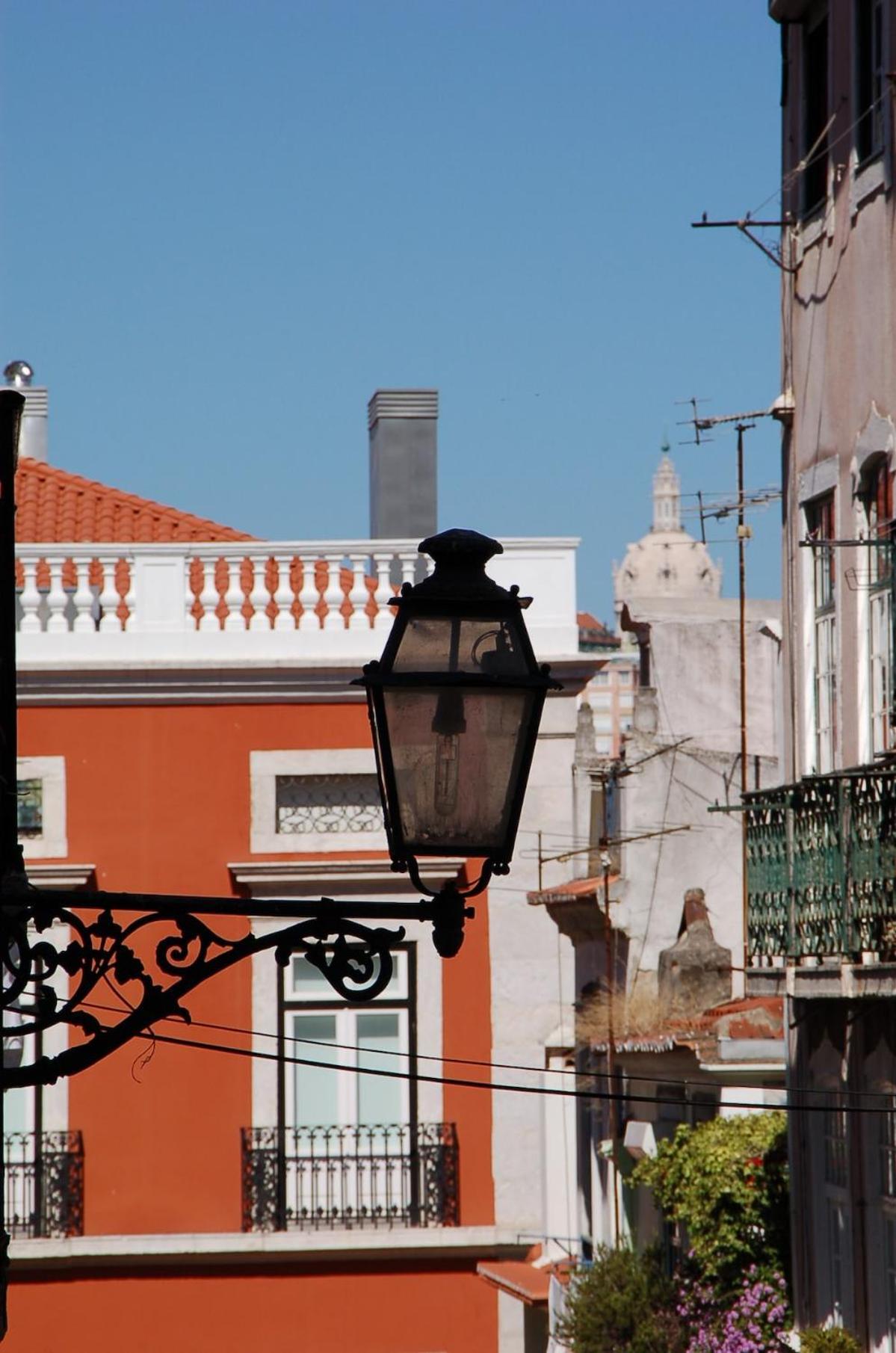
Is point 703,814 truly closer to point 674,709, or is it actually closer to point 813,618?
point 674,709

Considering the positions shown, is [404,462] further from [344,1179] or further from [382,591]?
[344,1179]

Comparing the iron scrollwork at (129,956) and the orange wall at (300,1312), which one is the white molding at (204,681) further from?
the iron scrollwork at (129,956)

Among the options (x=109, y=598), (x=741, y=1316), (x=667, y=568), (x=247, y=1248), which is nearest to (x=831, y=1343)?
(x=741, y=1316)

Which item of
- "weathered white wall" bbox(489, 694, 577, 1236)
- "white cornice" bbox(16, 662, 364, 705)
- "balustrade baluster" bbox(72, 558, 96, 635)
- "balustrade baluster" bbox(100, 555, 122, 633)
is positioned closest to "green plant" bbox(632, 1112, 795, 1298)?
"weathered white wall" bbox(489, 694, 577, 1236)

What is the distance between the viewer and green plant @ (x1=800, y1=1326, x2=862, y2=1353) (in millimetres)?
12578

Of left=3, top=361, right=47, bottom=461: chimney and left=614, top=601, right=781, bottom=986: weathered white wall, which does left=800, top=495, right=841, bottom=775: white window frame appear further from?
left=3, top=361, right=47, bottom=461: chimney

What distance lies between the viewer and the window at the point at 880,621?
12.6 metres

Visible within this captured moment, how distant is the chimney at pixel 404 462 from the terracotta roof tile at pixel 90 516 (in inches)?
51.7

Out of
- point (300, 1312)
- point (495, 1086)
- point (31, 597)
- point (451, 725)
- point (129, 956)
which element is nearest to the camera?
point (129, 956)

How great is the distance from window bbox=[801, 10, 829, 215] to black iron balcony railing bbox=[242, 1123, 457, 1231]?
8569 mm

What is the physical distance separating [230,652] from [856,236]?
8.29 metres

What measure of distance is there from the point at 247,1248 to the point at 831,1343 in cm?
746

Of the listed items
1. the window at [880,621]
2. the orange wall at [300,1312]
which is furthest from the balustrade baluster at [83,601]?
the window at [880,621]

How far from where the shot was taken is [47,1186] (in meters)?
19.1
